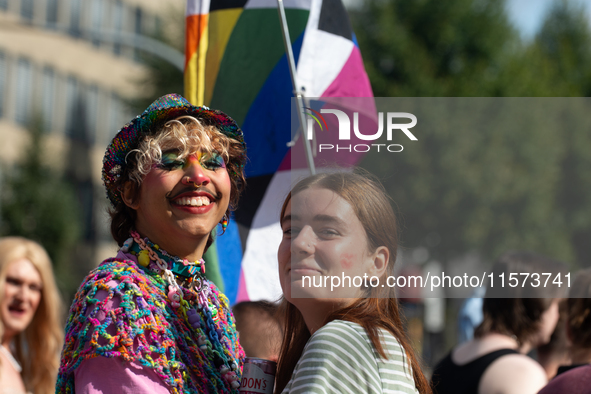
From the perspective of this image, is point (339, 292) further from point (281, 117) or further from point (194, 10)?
point (194, 10)

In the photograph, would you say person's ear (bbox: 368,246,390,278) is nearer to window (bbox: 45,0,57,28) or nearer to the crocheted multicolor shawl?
the crocheted multicolor shawl

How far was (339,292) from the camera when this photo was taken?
75.0 inches

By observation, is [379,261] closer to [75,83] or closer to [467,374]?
[467,374]

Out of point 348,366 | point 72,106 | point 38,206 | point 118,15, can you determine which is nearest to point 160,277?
point 348,366

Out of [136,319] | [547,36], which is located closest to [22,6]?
[547,36]

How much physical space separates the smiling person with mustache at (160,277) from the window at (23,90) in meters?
25.6

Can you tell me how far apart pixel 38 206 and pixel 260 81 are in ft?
72.4

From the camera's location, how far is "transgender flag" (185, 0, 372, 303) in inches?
127

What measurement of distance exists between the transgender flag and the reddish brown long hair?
1121mm

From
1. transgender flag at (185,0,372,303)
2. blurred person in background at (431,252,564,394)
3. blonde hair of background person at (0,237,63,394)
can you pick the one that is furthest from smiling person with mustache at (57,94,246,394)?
blonde hair of background person at (0,237,63,394)

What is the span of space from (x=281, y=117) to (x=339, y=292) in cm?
153

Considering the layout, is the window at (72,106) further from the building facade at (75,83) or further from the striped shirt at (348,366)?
the striped shirt at (348,366)

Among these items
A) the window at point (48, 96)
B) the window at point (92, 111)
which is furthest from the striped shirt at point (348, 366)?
the window at point (92, 111)

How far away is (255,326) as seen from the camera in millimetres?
2971
